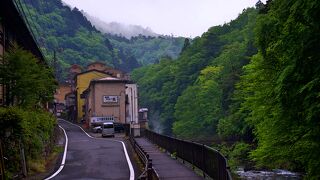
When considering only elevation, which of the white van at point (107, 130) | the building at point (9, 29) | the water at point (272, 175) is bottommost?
the water at point (272, 175)

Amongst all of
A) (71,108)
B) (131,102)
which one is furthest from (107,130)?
(71,108)

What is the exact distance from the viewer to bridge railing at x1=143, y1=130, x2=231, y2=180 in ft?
46.0

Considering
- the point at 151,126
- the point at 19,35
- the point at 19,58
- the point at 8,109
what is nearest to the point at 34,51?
the point at 19,35

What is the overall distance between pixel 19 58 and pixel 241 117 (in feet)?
127

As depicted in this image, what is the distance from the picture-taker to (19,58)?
23672mm

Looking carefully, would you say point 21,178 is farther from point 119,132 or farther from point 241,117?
point 119,132

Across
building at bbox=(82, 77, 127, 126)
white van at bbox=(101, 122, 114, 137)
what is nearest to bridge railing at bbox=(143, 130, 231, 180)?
white van at bbox=(101, 122, 114, 137)

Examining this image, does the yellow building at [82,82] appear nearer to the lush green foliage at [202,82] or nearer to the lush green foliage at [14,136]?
the lush green foliage at [202,82]

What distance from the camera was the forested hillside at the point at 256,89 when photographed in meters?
15.1

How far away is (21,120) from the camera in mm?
18297

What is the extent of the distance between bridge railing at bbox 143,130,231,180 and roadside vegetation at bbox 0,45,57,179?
739 centimetres

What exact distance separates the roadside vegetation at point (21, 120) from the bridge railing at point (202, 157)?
739 cm

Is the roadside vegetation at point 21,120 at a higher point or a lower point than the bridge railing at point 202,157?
higher

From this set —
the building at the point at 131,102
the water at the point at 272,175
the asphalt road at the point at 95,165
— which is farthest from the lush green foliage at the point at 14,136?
the building at the point at 131,102
